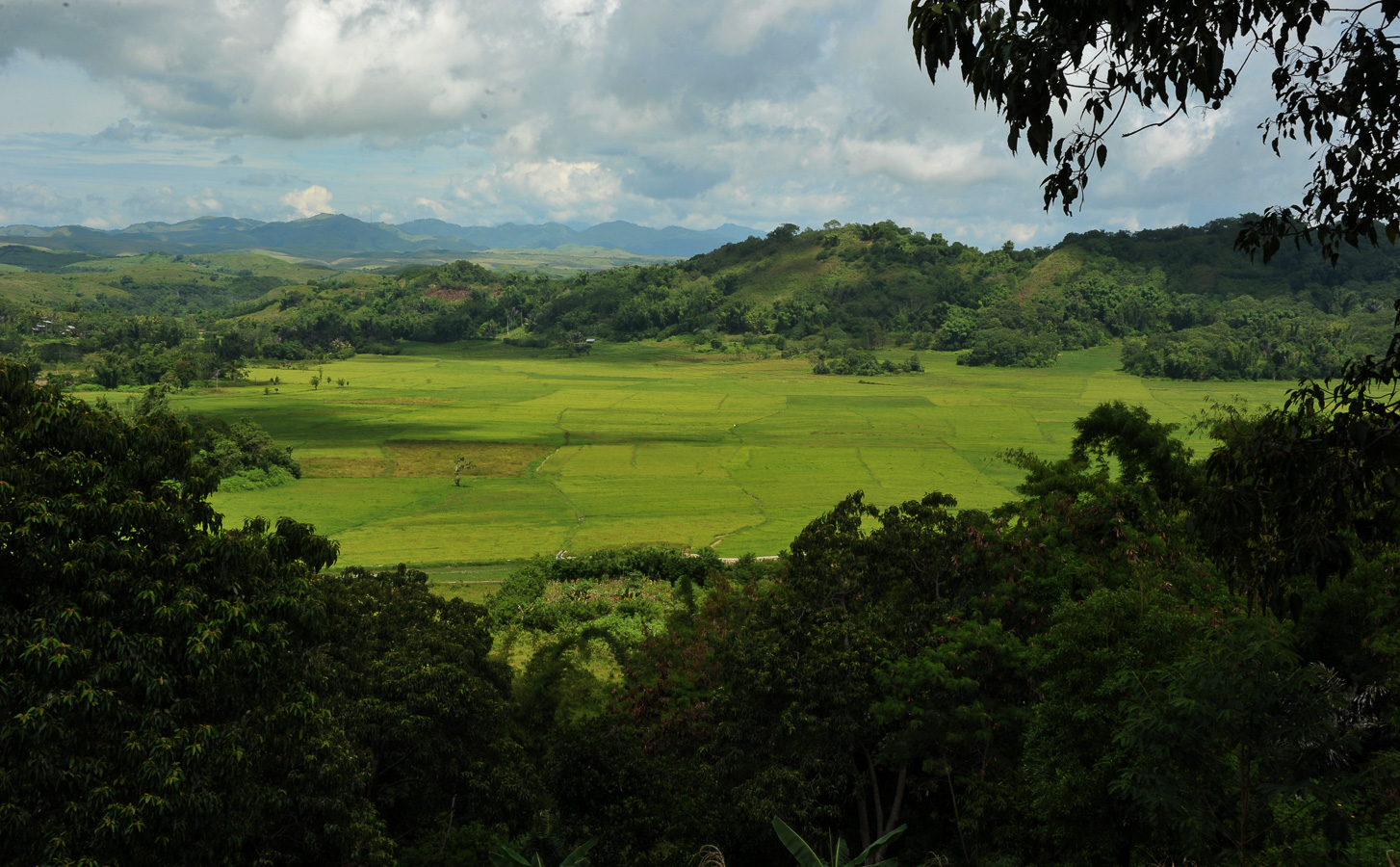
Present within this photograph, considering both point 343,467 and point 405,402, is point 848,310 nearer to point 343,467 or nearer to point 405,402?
point 405,402

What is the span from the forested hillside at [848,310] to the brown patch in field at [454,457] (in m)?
42.0

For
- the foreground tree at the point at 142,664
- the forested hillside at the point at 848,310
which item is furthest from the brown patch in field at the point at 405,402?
the foreground tree at the point at 142,664

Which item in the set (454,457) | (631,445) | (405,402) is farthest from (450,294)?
(454,457)

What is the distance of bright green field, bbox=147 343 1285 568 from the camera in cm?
4356

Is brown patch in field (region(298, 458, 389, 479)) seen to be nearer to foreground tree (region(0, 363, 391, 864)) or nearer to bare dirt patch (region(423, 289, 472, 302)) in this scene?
foreground tree (region(0, 363, 391, 864))

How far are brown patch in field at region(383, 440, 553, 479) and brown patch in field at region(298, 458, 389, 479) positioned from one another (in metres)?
1.04

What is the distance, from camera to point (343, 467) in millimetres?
55031

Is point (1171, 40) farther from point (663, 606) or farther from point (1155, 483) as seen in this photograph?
point (663, 606)

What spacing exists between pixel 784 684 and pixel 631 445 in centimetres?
4954

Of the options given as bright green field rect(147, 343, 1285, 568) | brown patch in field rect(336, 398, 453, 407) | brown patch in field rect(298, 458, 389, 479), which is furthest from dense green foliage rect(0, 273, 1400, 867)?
brown patch in field rect(336, 398, 453, 407)

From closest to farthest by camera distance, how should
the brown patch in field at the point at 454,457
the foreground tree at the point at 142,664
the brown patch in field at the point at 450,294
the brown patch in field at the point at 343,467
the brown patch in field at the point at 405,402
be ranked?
the foreground tree at the point at 142,664, the brown patch in field at the point at 343,467, the brown patch in field at the point at 454,457, the brown patch in field at the point at 405,402, the brown patch in field at the point at 450,294

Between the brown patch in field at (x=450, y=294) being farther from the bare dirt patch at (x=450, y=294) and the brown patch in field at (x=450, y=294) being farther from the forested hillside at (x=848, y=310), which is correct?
the forested hillside at (x=848, y=310)

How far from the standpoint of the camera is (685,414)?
77.9 metres

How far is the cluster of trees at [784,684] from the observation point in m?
8.47
